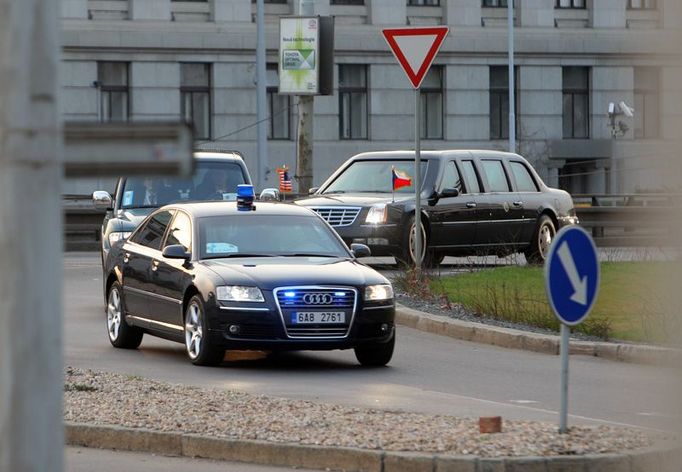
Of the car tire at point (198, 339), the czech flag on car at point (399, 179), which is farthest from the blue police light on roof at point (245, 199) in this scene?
the czech flag on car at point (399, 179)

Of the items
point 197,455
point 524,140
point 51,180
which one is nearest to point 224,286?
point 197,455

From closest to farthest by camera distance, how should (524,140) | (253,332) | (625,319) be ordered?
(253,332)
(625,319)
(524,140)

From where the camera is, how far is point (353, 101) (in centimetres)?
5012

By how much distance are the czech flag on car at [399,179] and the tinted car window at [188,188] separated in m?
3.58

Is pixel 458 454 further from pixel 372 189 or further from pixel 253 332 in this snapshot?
pixel 372 189

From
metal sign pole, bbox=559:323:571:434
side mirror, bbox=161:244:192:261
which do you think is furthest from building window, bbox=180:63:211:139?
metal sign pole, bbox=559:323:571:434

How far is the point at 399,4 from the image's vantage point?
165ft

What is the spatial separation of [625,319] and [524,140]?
34.3m

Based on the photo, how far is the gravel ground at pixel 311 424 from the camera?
29.1 feet

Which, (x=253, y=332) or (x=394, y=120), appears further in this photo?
(x=394, y=120)

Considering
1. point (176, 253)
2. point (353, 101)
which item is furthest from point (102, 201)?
point (353, 101)

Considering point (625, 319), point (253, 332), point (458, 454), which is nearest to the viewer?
point (458, 454)

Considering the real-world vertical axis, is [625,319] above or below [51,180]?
below

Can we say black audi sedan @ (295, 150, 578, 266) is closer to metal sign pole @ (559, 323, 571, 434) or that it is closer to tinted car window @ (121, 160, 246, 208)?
tinted car window @ (121, 160, 246, 208)
